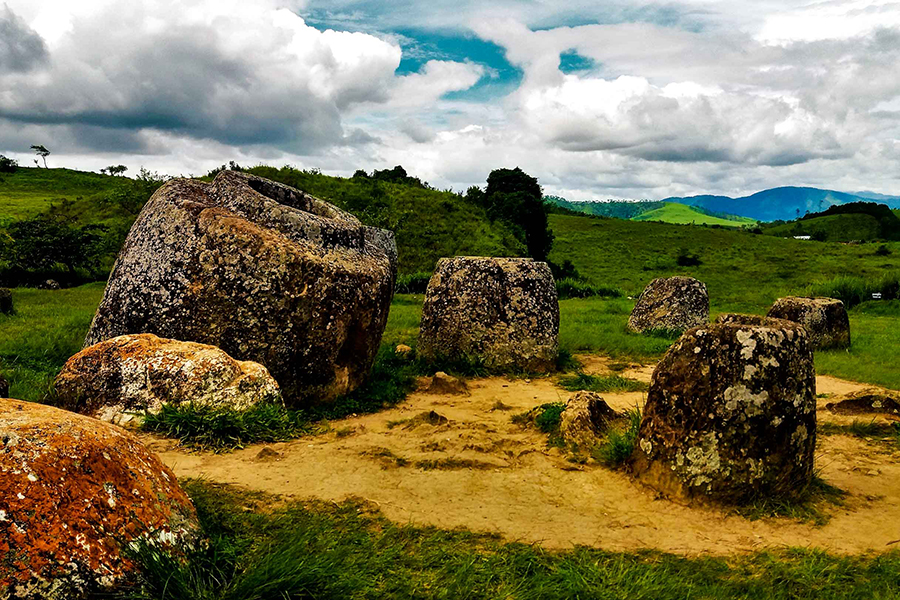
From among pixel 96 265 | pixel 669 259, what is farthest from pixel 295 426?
pixel 669 259

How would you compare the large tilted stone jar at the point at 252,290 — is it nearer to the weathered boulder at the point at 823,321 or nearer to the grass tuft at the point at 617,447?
the grass tuft at the point at 617,447

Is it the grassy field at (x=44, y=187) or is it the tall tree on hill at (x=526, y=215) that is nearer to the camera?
the grassy field at (x=44, y=187)

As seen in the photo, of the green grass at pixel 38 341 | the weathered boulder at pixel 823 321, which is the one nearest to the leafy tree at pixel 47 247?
the green grass at pixel 38 341

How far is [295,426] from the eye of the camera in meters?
7.55

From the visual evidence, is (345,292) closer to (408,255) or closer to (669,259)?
(408,255)

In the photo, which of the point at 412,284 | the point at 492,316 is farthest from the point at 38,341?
the point at 412,284

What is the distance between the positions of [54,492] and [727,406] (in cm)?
528

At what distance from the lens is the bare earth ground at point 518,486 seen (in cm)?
512

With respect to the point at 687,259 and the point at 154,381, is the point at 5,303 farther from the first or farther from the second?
the point at 687,259

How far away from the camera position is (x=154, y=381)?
279 inches

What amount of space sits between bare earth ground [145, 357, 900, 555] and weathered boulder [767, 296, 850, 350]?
319 inches

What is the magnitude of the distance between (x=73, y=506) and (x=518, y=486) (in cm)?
387

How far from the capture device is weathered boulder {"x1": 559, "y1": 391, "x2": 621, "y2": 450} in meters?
7.20

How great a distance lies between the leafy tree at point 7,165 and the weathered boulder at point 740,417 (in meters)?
71.4
